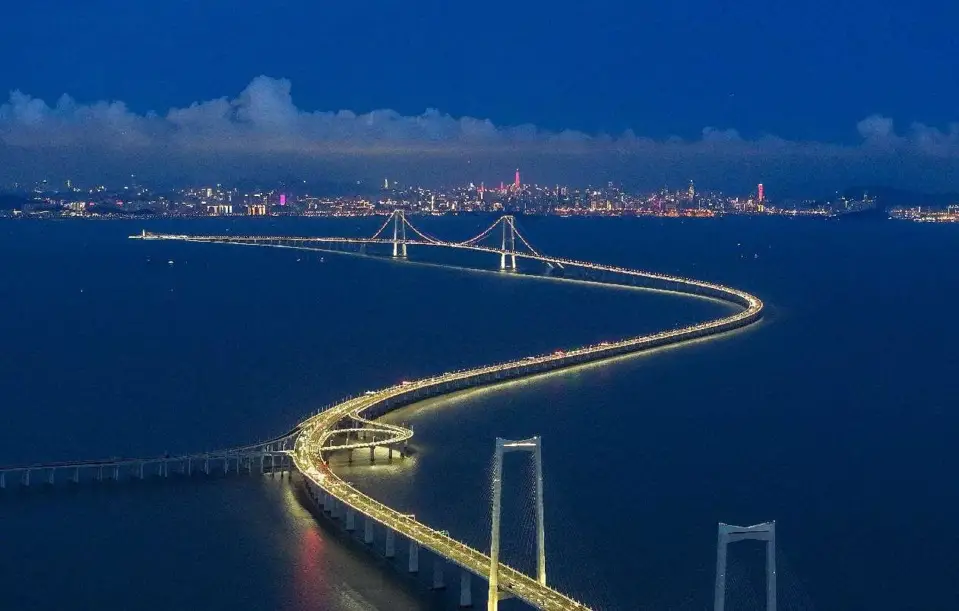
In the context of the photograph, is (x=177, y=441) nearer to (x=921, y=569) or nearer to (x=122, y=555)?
(x=122, y=555)

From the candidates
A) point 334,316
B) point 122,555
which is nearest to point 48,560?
point 122,555

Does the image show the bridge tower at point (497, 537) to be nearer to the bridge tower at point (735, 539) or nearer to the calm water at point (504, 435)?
the calm water at point (504, 435)

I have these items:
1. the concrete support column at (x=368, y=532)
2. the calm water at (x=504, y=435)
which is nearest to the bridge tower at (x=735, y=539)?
the calm water at (x=504, y=435)

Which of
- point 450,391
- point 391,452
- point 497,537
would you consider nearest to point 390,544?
point 497,537

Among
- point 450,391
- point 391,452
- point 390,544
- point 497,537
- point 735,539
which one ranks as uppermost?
point 735,539

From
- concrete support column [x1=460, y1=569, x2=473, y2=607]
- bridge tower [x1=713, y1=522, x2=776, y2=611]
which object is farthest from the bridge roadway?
bridge tower [x1=713, y1=522, x2=776, y2=611]

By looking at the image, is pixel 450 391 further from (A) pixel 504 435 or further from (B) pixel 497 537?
(B) pixel 497 537
